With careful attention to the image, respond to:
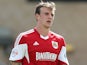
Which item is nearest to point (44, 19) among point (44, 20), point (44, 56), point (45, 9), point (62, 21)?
point (44, 20)

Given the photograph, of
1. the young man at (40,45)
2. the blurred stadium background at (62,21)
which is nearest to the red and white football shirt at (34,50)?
the young man at (40,45)

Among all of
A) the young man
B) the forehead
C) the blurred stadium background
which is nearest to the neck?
the young man

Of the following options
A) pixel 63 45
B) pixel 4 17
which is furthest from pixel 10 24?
pixel 63 45

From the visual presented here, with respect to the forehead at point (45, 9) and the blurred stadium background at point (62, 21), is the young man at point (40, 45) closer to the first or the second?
the forehead at point (45, 9)

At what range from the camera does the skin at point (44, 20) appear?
31.9ft

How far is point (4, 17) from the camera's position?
95.5 ft

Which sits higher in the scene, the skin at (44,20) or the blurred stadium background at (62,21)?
the skin at (44,20)

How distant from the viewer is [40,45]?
9797mm

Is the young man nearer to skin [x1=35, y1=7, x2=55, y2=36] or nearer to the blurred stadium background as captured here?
skin [x1=35, y1=7, x2=55, y2=36]

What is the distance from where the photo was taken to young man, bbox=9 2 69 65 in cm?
973

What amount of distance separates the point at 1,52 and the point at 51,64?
1831 cm

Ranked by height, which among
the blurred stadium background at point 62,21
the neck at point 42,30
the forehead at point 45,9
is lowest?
the blurred stadium background at point 62,21

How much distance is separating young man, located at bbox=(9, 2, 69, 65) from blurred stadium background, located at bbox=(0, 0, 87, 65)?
59.1 ft

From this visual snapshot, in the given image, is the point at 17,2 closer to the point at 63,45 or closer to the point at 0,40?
the point at 0,40
